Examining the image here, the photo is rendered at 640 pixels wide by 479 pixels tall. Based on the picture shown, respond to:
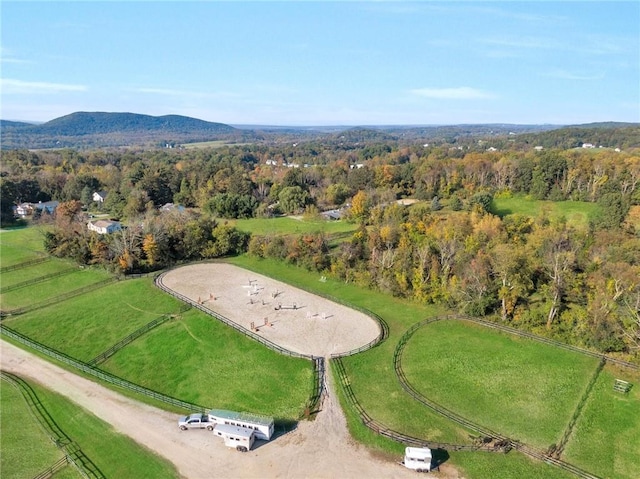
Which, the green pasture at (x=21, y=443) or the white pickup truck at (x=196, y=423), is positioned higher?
the white pickup truck at (x=196, y=423)

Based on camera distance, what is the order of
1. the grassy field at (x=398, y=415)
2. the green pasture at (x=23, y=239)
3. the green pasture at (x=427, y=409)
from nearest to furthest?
1. the grassy field at (x=398, y=415)
2. the green pasture at (x=427, y=409)
3. the green pasture at (x=23, y=239)

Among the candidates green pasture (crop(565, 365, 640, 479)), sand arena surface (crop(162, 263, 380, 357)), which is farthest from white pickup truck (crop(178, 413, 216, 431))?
green pasture (crop(565, 365, 640, 479))

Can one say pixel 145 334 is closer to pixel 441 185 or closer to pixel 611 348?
pixel 611 348

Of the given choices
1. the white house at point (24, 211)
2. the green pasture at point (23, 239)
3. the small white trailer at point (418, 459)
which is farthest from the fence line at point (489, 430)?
the white house at point (24, 211)

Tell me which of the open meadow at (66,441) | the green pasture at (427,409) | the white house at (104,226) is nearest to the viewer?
the green pasture at (427,409)

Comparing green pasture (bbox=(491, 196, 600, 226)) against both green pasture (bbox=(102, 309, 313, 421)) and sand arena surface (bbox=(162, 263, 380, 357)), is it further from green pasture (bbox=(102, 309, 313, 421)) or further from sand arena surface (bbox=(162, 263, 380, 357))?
green pasture (bbox=(102, 309, 313, 421))

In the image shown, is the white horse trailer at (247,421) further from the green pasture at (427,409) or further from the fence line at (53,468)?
the fence line at (53,468)

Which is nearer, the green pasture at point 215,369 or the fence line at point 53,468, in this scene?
the fence line at point 53,468
